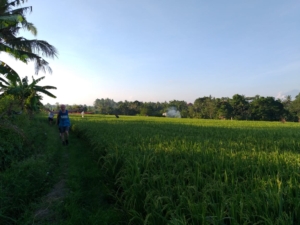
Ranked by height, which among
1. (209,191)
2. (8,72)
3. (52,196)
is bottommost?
(52,196)

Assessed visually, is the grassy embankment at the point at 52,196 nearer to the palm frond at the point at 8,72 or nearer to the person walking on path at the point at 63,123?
the person walking on path at the point at 63,123

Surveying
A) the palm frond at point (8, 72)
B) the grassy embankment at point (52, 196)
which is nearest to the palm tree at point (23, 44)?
the palm frond at point (8, 72)

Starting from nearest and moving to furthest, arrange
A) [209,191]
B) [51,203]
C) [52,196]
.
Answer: [209,191] → [51,203] → [52,196]

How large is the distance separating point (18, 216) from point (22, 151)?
3.39 meters

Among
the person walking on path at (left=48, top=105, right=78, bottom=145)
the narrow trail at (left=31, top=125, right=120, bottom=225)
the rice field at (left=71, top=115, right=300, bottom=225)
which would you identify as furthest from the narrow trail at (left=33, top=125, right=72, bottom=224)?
the person walking on path at (left=48, top=105, right=78, bottom=145)

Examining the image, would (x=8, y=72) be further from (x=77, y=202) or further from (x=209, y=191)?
(x=209, y=191)

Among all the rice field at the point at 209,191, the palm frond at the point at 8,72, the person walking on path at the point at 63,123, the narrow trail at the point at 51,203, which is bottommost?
the narrow trail at the point at 51,203

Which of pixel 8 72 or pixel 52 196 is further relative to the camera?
pixel 8 72

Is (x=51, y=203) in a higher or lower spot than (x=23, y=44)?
lower

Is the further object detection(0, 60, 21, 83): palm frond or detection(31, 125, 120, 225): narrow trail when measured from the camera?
detection(0, 60, 21, 83): palm frond

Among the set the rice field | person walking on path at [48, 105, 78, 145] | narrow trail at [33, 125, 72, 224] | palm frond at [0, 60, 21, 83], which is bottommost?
narrow trail at [33, 125, 72, 224]

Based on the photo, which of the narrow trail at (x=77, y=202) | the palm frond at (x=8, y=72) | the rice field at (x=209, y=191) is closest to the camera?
the rice field at (x=209, y=191)

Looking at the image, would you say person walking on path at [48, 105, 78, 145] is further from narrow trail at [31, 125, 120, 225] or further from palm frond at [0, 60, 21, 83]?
narrow trail at [31, 125, 120, 225]

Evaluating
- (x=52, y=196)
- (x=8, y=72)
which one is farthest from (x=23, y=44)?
(x=52, y=196)
